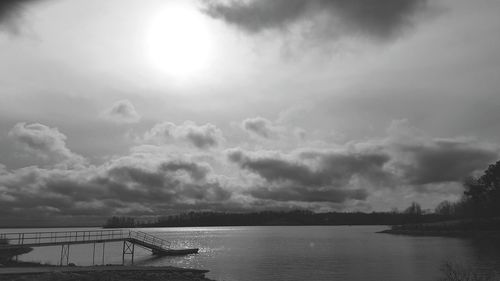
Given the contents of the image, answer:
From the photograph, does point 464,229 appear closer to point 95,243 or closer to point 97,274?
point 95,243

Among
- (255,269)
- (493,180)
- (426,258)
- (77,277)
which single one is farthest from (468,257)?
(493,180)

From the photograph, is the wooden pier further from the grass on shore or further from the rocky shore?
the rocky shore

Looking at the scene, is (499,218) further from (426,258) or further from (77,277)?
(77,277)

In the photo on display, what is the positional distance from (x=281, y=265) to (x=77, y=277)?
4104 centimetres

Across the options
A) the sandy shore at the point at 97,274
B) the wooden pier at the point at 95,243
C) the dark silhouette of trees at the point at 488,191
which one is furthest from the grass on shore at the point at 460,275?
the dark silhouette of trees at the point at 488,191

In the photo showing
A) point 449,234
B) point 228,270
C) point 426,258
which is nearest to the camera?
point 228,270

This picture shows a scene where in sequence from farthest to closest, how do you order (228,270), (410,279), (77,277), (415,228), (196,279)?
1. (415,228)
2. (228,270)
3. (410,279)
4. (196,279)
5. (77,277)

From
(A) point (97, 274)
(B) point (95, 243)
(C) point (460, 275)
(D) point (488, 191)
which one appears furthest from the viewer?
(D) point (488, 191)

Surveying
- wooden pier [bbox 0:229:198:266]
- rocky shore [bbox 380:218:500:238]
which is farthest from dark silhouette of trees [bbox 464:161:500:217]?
wooden pier [bbox 0:229:198:266]

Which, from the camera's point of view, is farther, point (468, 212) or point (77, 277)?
point (468, 212)

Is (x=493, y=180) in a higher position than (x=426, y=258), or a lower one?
higher

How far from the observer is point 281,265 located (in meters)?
71.4

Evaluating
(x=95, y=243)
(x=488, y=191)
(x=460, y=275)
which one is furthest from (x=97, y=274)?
(x=488, y=191)

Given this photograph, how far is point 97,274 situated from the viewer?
132 ft
